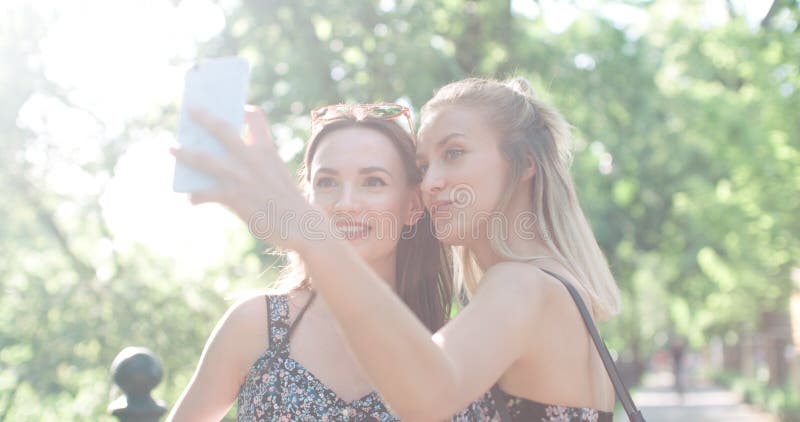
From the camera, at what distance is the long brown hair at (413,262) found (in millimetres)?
2564

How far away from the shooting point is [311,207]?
1.29 metres

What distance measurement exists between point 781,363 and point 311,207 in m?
22.7

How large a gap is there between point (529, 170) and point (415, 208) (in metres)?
0.52

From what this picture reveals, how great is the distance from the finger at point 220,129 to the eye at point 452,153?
3.16ft

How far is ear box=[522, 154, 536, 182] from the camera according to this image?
7.11ft

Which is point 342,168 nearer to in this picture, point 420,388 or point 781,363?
point 420,388

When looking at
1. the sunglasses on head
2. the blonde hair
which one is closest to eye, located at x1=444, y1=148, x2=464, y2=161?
the blonde hair

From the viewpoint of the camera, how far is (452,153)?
7.00 ft

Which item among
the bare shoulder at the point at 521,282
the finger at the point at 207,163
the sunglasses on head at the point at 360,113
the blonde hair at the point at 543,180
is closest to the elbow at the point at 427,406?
the bare shoulder at the point at 521,282

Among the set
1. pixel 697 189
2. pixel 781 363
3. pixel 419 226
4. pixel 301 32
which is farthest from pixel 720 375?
pixel 419 226

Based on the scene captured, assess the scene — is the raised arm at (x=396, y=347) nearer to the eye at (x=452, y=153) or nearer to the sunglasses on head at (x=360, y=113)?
the eye at (x=452, y=153)

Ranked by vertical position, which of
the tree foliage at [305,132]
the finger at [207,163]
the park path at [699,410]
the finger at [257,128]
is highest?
the finger at [257,128]

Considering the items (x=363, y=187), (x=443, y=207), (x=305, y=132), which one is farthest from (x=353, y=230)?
(x=305, y=132)

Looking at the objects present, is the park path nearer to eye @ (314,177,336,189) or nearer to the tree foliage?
the tree foliage
